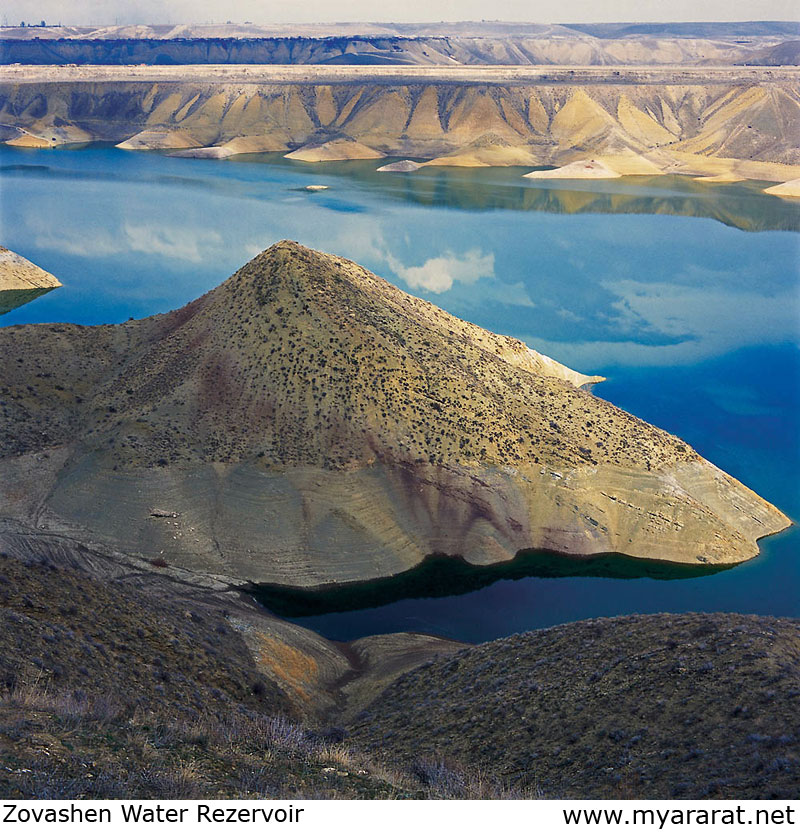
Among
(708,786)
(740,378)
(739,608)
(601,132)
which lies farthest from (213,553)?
(601,132)

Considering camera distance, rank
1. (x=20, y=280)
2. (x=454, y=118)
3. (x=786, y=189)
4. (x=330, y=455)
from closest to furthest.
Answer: (x=330, y=455), (x=20, y=280), (x=786, y=189), (x=454, y=118)

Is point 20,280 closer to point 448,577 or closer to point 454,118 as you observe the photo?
point 448,577

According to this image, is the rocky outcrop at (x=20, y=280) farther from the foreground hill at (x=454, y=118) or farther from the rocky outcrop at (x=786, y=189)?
the rocky outcrop at (x=786, y=189)

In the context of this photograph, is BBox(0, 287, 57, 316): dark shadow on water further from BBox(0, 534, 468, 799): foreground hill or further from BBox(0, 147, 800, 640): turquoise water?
BBox(0, 534, 468, 799): foreground hill

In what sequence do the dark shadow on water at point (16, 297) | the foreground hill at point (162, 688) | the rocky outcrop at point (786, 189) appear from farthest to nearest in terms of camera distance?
the rocky outcrop at point (786, 189) < the dark shadow on water at point (16, 297) < the foreground hill at point (162, 688)

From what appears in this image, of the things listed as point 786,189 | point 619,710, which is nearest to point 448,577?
point 619,710

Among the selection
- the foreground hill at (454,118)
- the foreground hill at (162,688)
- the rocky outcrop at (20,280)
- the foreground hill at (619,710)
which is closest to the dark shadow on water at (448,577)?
the foreground hill at (162,688)
